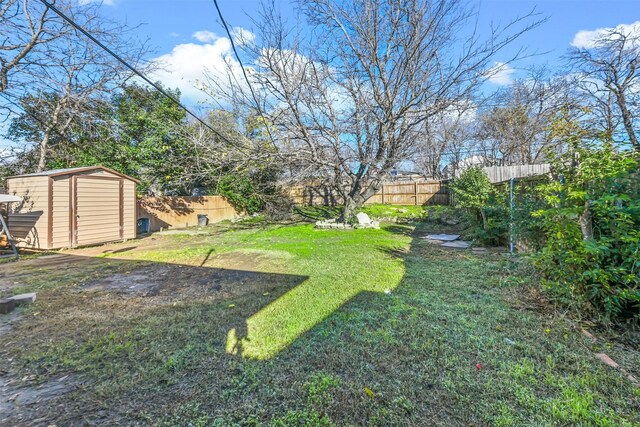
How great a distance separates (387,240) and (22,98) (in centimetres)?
1130

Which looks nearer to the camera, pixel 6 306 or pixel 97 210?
pixel 6 306

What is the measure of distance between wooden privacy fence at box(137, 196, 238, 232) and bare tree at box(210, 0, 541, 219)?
5.43m

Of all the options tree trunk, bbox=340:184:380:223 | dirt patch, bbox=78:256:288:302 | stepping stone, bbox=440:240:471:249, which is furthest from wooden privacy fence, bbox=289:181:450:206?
dirt patch, bbox=78:256:288:302

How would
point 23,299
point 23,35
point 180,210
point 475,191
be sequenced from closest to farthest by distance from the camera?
1. point 23,299
2. point 475,191
3. point 23,35
4. point 180,210

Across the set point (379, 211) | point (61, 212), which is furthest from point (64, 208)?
point (379, 211)

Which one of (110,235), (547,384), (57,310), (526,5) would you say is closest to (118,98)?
(110,235)

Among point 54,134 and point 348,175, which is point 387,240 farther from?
point 54,134

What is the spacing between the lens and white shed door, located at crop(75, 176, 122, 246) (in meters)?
7.29

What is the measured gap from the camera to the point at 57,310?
3182 mm

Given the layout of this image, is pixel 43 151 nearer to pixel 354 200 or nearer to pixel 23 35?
pixel 23 35

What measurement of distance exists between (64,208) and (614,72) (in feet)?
58.5

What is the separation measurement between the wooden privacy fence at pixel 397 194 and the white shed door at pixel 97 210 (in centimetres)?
957

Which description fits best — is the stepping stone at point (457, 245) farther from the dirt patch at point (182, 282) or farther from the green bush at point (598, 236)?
the dirt patch at point (182, 282)

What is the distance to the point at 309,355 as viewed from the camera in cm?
215
